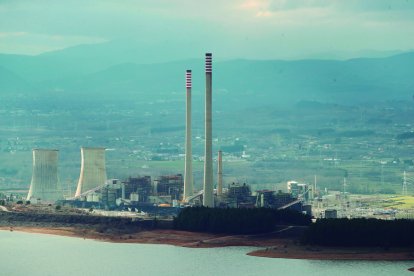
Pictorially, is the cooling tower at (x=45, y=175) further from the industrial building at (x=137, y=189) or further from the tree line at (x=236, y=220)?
the tree line at (x=236, y=220)

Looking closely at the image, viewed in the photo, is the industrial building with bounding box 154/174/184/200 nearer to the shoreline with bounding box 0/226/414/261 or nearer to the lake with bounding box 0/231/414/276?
the shoreline with bounding box 0/226/414/261

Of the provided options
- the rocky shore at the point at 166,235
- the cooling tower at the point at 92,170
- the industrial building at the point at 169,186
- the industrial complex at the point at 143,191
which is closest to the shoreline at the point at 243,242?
the rocky shore at the point at 166,235

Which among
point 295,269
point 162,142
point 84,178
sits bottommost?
point 295,269

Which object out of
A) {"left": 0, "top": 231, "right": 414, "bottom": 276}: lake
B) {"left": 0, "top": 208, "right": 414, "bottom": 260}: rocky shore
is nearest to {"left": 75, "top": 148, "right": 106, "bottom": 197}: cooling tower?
{"left": 0, "top": 208, "right": 414, "bottom": 260}: rocky shore

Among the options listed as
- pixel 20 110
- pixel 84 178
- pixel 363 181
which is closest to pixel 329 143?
pixel 363 181

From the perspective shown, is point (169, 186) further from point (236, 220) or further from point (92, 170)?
point (236, 220)

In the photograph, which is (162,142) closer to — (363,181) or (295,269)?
(363,181)
